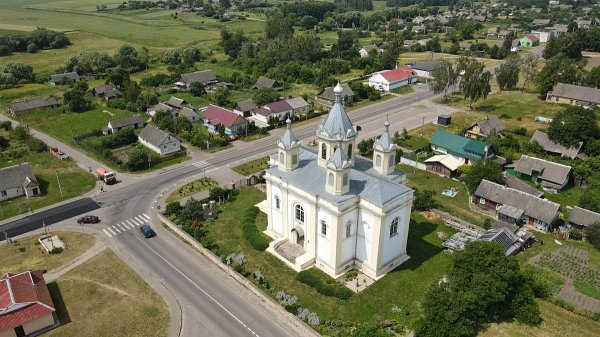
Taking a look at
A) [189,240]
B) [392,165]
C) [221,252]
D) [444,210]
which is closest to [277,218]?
[221,252]

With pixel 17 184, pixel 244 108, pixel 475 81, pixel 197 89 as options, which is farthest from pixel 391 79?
pixel 17 184

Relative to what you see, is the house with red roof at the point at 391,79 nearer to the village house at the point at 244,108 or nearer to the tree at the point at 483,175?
the village house at the point at 244,108

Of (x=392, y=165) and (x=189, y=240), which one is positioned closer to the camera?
(x=392, y=165)

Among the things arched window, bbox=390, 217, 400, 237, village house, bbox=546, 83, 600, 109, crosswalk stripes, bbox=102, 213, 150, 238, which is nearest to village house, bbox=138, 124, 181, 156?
crosswalk stripes, bbox=102, 213, 150, 238

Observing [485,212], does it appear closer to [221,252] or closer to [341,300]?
[341,300]

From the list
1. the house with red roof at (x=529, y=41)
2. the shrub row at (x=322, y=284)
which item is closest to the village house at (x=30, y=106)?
the shrub row at (x=322, y=284)

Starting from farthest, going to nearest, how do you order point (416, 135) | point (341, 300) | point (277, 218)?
point (416, 135), point (277, 218), point (341, 300)

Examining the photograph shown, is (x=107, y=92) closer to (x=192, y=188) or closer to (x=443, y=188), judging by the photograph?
(x=192, y=188)
